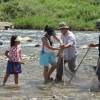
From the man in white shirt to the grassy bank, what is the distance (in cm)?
3645

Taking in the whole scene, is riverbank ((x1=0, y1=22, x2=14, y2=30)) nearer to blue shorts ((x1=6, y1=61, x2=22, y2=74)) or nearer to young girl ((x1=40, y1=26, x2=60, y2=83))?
young girl ((x1=40, y1=26, x2=60, y2=83))

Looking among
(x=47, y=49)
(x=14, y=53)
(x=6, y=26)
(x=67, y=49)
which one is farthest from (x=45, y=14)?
(x=14, y=53)

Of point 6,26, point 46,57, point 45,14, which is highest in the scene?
point 46,57

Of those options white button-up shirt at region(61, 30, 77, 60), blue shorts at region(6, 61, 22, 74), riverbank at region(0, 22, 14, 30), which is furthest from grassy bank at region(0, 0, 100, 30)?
blue shorts at region(6, 61, 22, 74)

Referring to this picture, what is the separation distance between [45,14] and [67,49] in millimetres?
48494

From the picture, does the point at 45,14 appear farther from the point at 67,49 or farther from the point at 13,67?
the point at 13,67

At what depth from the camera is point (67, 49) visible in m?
11.4

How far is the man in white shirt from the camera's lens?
11.1m

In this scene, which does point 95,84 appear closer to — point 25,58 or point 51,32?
point 51,32

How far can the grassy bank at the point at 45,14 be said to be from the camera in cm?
5009

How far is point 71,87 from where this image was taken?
10.9 metres

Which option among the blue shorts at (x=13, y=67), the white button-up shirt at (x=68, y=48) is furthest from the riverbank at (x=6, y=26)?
the blue shorts at (x=13, y=67)

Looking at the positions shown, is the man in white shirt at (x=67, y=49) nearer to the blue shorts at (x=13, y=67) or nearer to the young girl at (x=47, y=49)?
the young girl at (x=47, y=49)

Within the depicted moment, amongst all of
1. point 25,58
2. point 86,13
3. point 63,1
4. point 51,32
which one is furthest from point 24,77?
point 63,1
